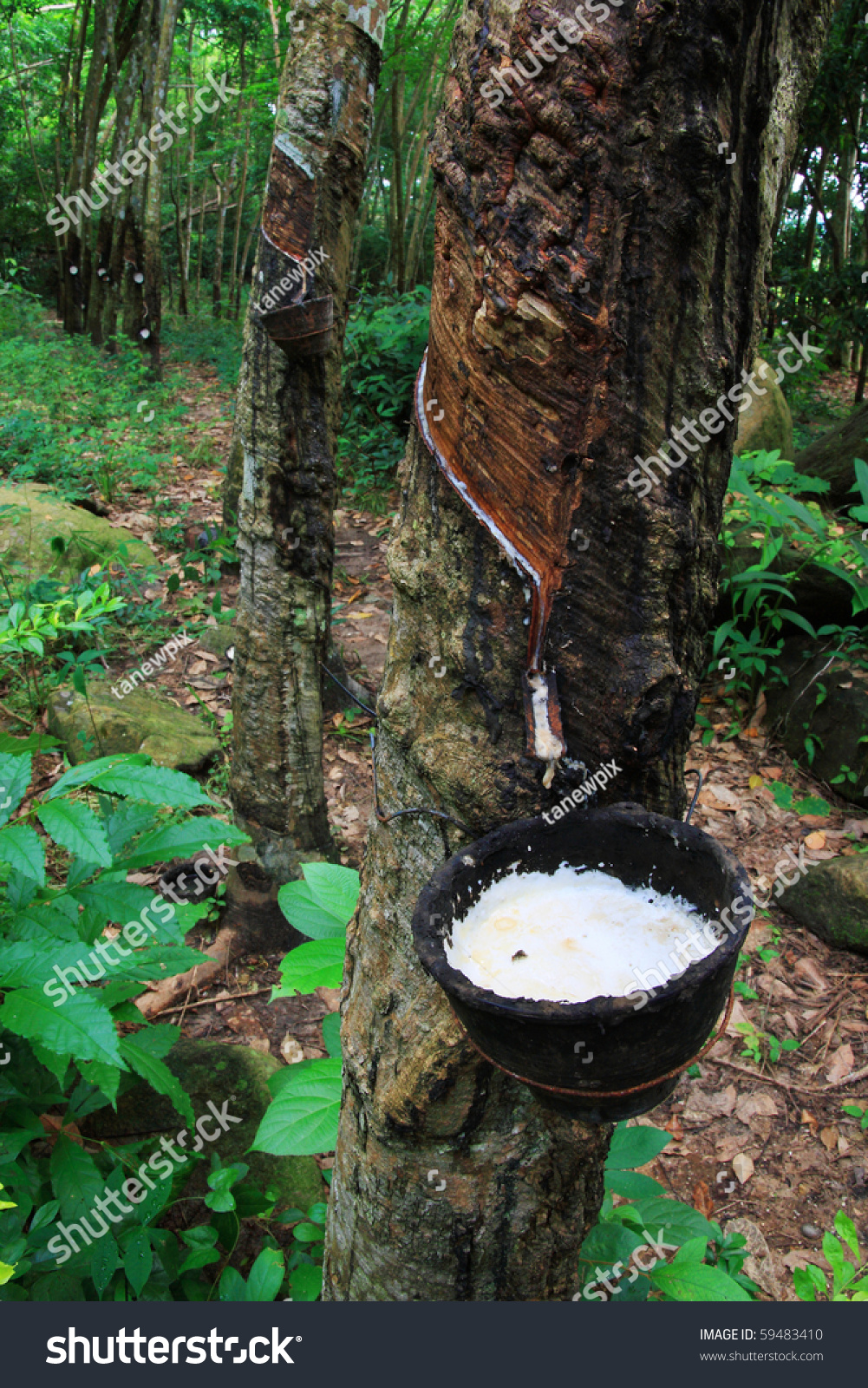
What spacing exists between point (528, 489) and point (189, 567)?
15.7 ft

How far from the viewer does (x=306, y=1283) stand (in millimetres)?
1771

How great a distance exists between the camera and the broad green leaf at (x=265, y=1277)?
1.62 metres

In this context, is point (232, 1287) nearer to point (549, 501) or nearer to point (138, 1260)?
point (138, 1260)

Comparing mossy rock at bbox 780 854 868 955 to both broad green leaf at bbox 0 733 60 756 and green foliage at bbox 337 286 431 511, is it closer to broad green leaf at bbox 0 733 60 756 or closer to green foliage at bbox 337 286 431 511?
broad green leaf at bbox 0 733 60 756

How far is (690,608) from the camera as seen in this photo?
47.3 inches

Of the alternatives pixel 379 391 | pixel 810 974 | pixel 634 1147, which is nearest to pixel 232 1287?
pixel 634 1147

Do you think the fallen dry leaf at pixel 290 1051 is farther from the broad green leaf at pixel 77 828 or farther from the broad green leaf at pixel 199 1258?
the broad green leaf at pixel 77 828

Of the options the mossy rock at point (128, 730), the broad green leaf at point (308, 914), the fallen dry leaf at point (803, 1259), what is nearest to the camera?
the broad green leaf at point (308, 914)

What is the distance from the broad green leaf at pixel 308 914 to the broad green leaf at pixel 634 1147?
29.1 inches

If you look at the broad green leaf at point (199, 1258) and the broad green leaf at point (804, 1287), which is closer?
the broad green leaf at point (804, 1287)

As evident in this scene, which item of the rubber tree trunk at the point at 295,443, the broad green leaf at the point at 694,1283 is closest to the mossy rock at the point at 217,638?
the rubber tree trunk at the point at 295,443

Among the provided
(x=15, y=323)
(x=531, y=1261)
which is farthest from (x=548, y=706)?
(x=15, y=323)

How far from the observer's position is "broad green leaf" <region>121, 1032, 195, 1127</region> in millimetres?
1695

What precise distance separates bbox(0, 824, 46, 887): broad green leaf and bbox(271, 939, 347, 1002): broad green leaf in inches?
20.8
